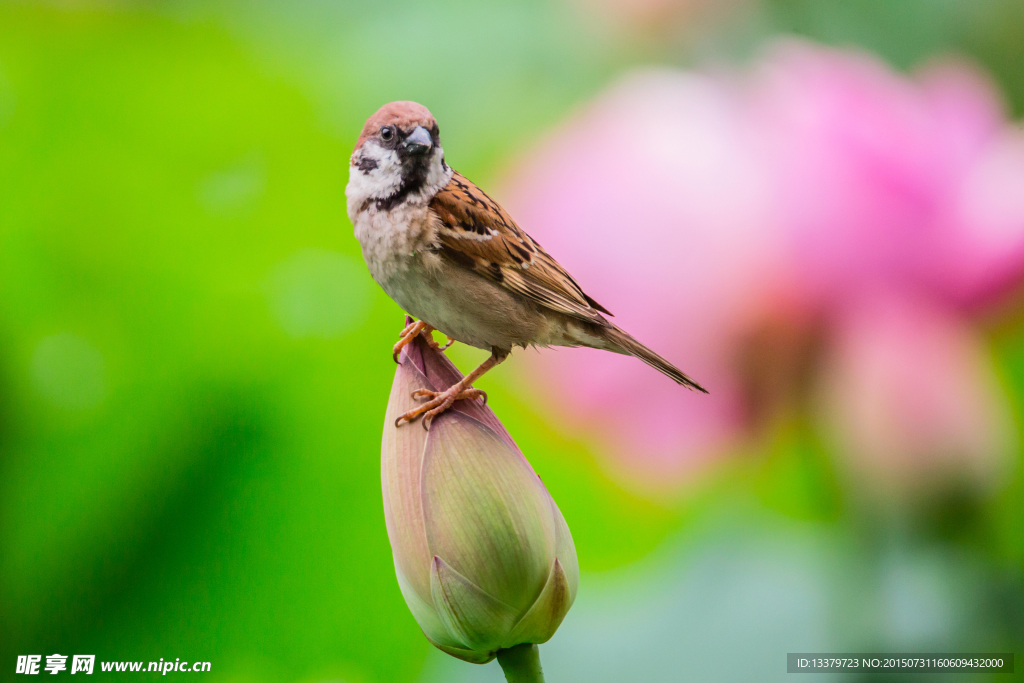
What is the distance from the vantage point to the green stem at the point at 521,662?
0.39m

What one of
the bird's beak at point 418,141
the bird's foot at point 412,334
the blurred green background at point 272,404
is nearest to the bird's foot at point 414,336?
the bird's foot at point 412,334

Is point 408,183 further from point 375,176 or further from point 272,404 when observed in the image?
point 272,404

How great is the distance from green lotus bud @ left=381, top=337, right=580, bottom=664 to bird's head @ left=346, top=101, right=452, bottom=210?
0.18m

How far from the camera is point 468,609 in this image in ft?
1.22

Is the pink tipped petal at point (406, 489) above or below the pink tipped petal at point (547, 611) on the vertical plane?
above

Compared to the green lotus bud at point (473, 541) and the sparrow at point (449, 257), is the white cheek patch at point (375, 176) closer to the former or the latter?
the sparrow at point (449, 257)

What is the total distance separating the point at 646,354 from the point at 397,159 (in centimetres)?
23

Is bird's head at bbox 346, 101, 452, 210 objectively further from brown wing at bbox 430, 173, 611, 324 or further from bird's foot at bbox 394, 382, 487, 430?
bird's foot at bbox 394, 382, 487, 430

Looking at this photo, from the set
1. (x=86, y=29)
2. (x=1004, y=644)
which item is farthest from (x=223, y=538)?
(x=1004, y=644)

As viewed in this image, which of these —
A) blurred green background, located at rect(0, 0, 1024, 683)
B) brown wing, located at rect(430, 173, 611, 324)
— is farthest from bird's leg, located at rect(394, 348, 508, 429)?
blurred green background, located at rect(0, 0, 1024, 683)

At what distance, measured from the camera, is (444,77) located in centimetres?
87

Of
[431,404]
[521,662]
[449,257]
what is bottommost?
[521,662]

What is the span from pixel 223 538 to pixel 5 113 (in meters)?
0.56

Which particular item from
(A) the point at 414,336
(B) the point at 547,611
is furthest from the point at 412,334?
(B) the point at 547,611
